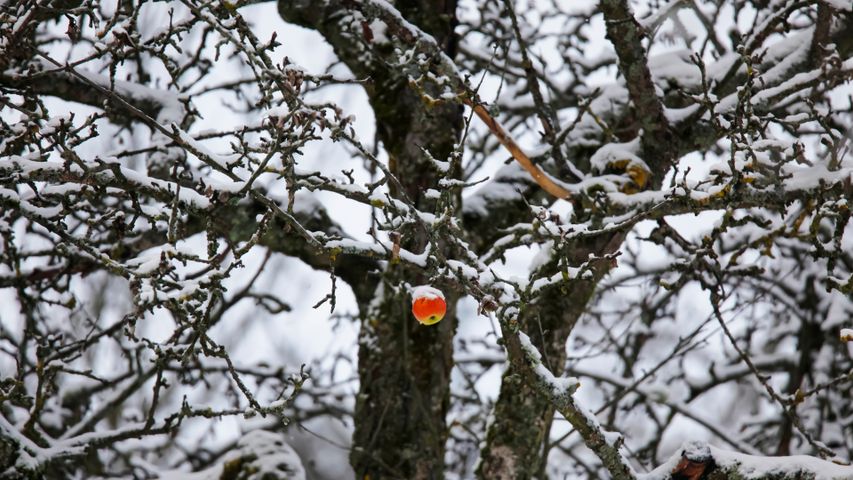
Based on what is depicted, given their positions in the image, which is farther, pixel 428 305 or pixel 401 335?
pixel 401 335

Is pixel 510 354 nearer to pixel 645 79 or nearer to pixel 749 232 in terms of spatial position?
pixel 645 79

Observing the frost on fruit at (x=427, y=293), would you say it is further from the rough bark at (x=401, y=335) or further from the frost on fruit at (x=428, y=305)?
the rough bark at (x=401, y=335)

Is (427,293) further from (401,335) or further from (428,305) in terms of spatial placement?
(401,335)

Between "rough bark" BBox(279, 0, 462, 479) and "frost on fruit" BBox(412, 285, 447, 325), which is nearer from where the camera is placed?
"frost on fruit" BBox(412, 285, 447, 325)

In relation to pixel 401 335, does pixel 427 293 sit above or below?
below

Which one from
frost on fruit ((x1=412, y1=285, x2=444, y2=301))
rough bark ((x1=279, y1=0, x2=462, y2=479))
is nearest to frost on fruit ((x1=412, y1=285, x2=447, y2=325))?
frost on fruit ((x1=412, y1=285, x2=444, y2=301))

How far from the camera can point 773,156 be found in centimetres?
372

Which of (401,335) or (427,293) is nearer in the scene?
(427,293)

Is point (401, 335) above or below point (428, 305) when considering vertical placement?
above

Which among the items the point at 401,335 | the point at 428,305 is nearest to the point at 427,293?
the point at 428,305

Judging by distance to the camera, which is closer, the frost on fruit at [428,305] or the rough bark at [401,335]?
the frost on fruit at [428,305]

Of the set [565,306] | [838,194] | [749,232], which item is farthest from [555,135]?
[749,232]

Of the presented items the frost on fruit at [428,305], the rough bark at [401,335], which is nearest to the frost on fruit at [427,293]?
the frost on fruit at [428,305]

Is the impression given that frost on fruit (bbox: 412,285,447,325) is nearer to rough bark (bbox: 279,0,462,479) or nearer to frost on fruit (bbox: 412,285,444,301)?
frost on fruit (bbox: 412,285,444,301)
